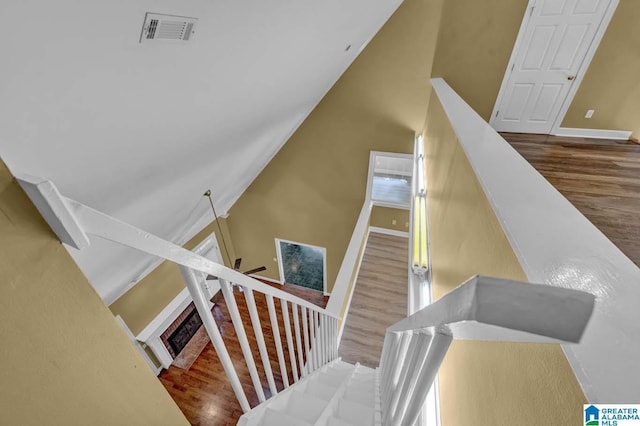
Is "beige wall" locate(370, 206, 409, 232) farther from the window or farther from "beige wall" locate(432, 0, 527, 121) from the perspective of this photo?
"beige wall" locate(432, 0, 527, 121)

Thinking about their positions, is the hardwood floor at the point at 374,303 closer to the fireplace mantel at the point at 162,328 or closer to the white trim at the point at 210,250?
the white trim at the point at 210,250

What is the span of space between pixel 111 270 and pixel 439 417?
304 centimetres

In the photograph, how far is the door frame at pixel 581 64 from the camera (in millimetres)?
3346

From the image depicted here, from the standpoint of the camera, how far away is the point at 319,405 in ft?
5.73

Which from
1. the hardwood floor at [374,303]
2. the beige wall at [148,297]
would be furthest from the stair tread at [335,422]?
the beige wall at [148,297]

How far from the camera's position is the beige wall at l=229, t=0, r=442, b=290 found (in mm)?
4184

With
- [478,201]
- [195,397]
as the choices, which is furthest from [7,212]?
[195,397]

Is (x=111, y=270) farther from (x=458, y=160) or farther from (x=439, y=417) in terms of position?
(x=458, y=160)

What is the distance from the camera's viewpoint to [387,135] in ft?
16.5

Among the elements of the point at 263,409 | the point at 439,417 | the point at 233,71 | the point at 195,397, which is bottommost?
the point at 195,397

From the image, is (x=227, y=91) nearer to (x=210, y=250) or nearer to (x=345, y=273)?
(x=345, y=273)

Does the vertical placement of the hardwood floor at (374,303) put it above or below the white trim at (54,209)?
below

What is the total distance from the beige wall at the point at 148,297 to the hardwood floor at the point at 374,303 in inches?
130

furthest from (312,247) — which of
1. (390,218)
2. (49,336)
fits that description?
(49,336)
